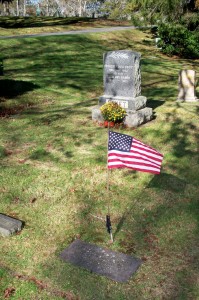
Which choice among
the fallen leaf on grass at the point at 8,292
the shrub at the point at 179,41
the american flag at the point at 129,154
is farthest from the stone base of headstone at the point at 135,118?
the shrub at the point at 179,41

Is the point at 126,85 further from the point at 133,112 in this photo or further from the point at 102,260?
the point at 102,260

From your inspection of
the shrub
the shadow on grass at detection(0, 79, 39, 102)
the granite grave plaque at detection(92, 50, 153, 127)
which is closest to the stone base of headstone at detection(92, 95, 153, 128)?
the granite grave plaque at detection(92, 50, 153, 127)

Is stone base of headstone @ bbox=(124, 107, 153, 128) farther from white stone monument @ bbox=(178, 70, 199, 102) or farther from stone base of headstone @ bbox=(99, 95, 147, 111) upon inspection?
white stone monument @ bbox=(178, 70, 199, 102)

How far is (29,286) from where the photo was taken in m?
5.39

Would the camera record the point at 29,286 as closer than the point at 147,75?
Yes

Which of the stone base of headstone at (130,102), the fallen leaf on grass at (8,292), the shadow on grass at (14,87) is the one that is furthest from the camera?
the shadow on grass at (14,87)

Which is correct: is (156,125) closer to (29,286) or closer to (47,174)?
(47,174)

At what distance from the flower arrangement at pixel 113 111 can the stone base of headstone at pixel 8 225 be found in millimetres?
5215

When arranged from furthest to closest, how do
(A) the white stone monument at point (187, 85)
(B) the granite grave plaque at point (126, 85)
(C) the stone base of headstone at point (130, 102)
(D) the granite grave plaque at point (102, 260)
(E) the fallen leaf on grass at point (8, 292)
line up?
(A) the white stone monument at point (187, 85)
(C) the stone base of headstone at point (130, 102)
(B) the granite grave plaque at point (126, 85)
(D) the granite grave plaque at point (102, 260)
(E) the fallen leaf on grass at point (8, 292)

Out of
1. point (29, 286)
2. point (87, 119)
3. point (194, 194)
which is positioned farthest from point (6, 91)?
point (29, 286)

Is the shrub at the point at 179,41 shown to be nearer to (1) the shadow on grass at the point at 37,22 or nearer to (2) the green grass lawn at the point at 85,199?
(2) the green grass lawn at the point at 85,199

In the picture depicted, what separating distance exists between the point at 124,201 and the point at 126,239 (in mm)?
1251

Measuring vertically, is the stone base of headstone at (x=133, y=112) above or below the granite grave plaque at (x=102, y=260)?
above

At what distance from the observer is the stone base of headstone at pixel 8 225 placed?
21.4 ft
